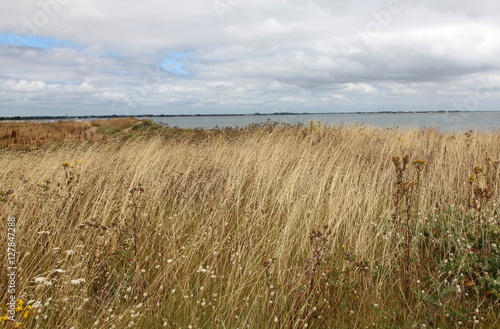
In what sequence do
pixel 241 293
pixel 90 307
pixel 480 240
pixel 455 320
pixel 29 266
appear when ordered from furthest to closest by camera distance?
1. pixel 480 240
2. pixel 29 266
3. pixel 241 293
4. pixel 90 307
5. pixel 455 320

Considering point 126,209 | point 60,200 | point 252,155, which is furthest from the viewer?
point 252,155

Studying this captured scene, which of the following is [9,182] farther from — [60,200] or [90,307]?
[90,307]

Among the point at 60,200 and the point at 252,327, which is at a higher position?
the point at 60,200

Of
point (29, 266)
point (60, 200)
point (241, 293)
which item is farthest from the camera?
point (60, 200)

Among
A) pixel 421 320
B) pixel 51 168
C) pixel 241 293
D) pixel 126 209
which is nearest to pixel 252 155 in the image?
pixel 126 209

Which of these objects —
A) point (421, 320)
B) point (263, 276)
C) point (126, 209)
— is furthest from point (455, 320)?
point (126, 209)

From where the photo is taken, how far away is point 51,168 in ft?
21.5

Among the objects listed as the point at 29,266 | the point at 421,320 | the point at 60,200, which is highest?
the point at 60,200

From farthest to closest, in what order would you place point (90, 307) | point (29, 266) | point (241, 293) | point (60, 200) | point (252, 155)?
point (252, 155), point (60, 200), point (29, 266), point (241, 293), point (90, 307)

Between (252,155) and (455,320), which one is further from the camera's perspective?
(252,155)

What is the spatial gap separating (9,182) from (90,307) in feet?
14.7

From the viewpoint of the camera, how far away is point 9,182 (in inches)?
234

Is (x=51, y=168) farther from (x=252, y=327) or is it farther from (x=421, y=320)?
(x=421, y=320)

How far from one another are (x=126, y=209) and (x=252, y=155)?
12.1 ft
